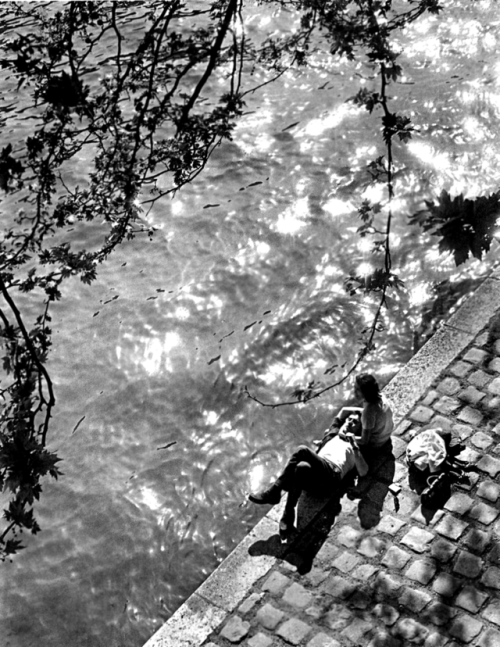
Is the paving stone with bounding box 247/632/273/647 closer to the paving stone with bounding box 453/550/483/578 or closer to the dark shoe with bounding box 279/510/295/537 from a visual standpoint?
the dark shoe with bounding box 279/510/295/537

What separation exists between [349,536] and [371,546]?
0.23 meters

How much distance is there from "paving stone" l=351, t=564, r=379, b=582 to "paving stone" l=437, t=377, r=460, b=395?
7.22 ft

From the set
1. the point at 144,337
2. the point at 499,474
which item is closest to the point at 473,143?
the point at 144,337

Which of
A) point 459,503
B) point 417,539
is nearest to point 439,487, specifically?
point 459,503

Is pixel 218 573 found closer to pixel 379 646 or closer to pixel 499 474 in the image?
pixel 379 646

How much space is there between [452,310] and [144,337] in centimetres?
392

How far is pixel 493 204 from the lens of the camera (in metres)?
4.69

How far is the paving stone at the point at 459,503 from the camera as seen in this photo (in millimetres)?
7543

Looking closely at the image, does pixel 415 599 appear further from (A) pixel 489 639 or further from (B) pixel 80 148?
(B) pixel 80 148

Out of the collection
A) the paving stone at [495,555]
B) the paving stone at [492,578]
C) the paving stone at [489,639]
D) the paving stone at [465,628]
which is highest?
the paving stone at [495,555]

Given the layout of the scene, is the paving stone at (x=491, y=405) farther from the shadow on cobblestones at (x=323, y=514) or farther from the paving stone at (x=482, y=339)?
the shadow on cobblestones at (x=323, y=514)

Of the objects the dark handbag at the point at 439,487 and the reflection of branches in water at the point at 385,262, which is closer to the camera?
the reflection of branches in water at the point at 385,262

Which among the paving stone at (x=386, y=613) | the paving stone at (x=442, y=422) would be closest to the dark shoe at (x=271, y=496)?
the paving stone at (x=386, y=613)

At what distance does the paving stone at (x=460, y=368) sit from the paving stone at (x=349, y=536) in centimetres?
219
